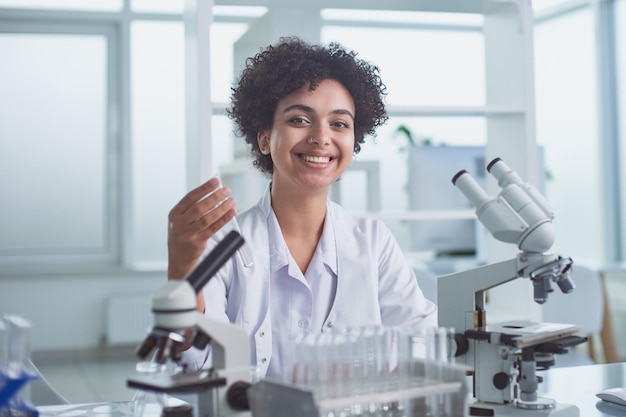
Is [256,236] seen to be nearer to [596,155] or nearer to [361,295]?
[361,295]

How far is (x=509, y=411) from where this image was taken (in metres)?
1.46

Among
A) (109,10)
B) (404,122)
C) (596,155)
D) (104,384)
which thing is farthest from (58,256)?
(596,155)

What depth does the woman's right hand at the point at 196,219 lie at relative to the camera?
1460mm

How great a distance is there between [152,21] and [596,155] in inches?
145

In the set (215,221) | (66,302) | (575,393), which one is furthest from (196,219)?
(66,302)

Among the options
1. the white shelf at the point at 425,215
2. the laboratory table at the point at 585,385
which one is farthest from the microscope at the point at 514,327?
the white shelf at the point at 425,215

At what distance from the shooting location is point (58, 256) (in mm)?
5945

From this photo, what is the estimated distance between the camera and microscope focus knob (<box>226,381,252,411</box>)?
112cm

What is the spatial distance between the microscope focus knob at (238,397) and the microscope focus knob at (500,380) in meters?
0.58

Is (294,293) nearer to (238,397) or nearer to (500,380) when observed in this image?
(500,380)

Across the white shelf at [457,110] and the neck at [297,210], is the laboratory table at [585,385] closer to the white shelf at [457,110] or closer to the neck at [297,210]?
the neck at [297,210]

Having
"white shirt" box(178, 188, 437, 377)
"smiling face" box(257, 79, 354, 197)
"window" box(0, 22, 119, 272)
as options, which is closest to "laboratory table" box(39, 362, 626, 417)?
"white shirt" box(178, 188, 437, 377)

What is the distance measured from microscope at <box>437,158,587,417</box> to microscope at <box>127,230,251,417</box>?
1.70 ft

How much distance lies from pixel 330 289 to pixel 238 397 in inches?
32.7
